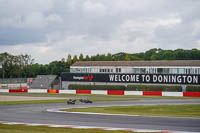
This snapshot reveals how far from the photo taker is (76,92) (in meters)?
61.5

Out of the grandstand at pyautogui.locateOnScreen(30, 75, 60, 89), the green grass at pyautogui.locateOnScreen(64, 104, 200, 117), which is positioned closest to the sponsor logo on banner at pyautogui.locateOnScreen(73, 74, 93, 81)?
the grandstand at pyautogui.locateOnScreen(30, 75, 60, 89)

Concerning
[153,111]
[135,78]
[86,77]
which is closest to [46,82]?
[86,77]

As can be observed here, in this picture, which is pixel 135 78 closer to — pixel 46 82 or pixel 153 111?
pixel 46 82

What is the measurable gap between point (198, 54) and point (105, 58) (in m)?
56.7

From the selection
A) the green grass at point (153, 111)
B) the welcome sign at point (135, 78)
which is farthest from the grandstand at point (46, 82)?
the green grass at point (153, 111)

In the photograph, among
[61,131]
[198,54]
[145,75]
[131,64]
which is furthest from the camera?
[198,54]

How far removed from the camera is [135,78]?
219 feet

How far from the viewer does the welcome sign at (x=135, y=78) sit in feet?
203

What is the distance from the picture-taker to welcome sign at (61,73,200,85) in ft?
203

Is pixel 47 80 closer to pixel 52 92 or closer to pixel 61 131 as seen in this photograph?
pixel 52 92

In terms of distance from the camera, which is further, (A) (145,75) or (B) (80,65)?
(B) (80,65)

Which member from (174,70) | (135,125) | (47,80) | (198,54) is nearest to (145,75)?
(174,70)

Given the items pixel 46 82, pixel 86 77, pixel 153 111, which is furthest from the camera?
pixel 46 82

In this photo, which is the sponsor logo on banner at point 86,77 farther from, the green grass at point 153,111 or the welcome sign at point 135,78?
the green grass at point 153,111
